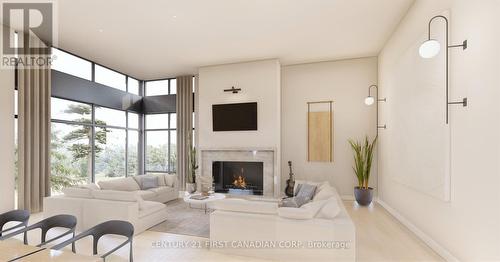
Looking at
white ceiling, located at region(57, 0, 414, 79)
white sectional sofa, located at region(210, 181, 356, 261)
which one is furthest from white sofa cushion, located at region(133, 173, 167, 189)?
white sectional sofa, located at region(210, 181, 356, 261)

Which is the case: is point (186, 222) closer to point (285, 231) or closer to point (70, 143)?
point (285, 231)

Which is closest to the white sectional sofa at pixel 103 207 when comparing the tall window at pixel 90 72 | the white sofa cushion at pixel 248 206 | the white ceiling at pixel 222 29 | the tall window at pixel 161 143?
the white sofa cushion at pixel 248 206

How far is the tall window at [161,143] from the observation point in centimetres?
812

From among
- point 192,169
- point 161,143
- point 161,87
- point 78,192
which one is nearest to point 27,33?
point 78,192

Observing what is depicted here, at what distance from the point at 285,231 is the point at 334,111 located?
4.43 metres

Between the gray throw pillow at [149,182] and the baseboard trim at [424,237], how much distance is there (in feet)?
18.6

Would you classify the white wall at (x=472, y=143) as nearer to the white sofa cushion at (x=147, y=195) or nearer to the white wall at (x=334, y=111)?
the white wall at (x=334, y=111)

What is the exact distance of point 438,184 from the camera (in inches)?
126

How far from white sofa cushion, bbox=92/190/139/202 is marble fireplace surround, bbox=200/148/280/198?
2.86 m

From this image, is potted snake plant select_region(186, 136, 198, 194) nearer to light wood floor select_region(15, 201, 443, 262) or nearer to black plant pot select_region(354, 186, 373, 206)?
light wood floor select_region(15, 201, 443, 262)

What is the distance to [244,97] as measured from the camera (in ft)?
21.9

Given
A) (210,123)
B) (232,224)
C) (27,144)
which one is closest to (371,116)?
(210,123)

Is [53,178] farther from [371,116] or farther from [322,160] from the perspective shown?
[371,116]

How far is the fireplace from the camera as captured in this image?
6.62 meters
